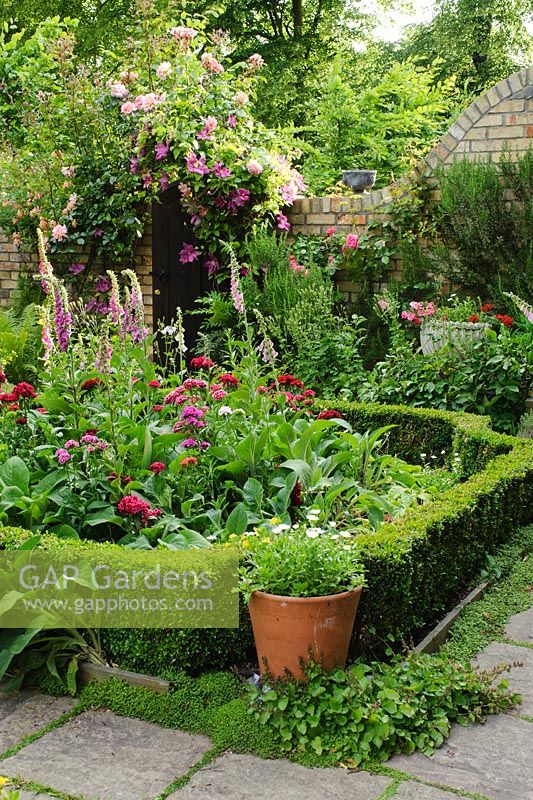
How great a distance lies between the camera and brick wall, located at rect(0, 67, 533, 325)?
666 cm

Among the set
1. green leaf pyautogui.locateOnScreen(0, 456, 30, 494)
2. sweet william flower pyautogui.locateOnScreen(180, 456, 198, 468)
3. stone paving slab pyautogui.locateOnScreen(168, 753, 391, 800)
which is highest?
sweet william flower pyautogui.locateOnScreen(180, 456, 198, 468)

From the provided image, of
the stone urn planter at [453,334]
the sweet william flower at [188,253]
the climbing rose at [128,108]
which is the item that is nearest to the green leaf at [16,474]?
the stone urn planter at [453,334]

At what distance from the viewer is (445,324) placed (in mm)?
6094

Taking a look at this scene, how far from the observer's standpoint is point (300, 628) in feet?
8.57

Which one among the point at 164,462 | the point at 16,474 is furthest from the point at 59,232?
the point at 16,474

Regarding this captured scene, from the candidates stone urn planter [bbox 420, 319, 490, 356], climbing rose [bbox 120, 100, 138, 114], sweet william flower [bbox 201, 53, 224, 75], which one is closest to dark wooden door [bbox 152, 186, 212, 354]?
climbing rose [bbox 120, 100, 138, 114]

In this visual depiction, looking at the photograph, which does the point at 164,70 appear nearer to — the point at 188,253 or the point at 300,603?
the point at 188,253

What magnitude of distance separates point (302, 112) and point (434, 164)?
863 cm

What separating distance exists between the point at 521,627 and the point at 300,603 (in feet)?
3.93

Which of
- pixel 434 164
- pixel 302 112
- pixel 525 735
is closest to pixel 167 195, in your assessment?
pixel 434 164

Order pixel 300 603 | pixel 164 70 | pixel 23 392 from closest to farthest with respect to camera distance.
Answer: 1. pixel 300 603
2. pixel 23 392
3. pixel 164 70

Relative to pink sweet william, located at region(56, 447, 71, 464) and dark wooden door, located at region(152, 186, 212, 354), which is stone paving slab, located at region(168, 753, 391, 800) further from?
dark wooden door, located at region(152, 186, 212, 354)

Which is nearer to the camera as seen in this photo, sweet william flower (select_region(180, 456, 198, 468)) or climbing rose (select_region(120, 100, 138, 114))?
sweet william flower (select_region(180, 456, 198, 468))

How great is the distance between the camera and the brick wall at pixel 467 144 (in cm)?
666
